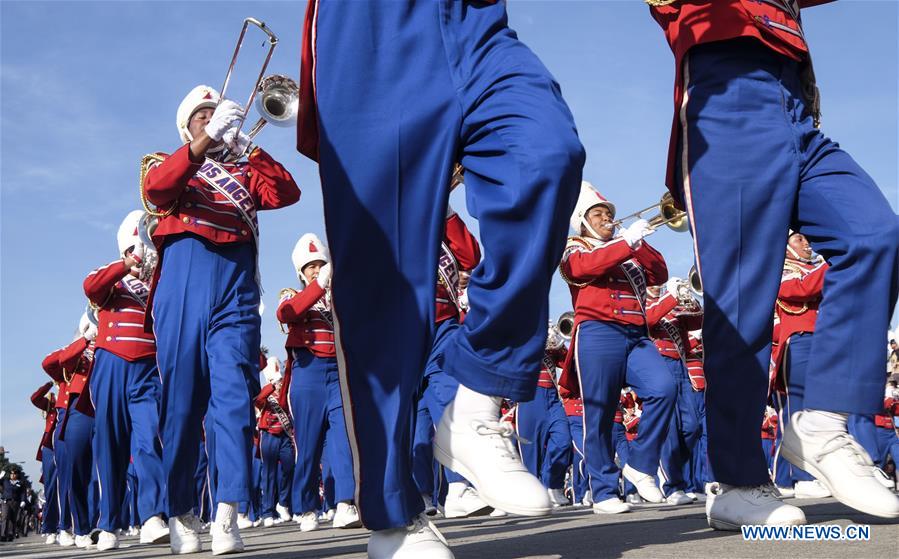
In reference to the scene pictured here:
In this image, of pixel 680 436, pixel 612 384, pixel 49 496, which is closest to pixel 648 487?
pixel 612 384

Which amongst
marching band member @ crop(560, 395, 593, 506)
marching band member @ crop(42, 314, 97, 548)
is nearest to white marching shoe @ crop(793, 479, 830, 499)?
marching band member @ crop(560, 395, 593, 506)

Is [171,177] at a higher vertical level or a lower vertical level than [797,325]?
higher

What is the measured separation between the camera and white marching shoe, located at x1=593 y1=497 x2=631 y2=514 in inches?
254

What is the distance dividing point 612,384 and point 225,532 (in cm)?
310

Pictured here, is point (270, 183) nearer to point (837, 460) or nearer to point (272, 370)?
point (837, 460)

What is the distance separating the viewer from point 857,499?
117 inches

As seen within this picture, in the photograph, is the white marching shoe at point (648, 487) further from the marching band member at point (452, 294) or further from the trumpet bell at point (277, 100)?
the trumpet bell at point (277, 100)

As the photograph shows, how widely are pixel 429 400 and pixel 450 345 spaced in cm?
416

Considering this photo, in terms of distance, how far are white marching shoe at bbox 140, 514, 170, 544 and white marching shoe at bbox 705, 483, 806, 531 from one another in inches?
157

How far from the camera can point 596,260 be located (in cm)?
754

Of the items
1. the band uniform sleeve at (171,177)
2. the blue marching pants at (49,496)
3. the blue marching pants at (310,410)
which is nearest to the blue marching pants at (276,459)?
the blue marching pants at (49,496)

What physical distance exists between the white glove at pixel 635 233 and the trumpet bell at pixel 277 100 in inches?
94.4

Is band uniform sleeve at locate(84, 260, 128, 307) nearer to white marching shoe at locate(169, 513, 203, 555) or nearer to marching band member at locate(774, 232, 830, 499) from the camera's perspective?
white marching shoe at locate(169, 513, 203, 555)

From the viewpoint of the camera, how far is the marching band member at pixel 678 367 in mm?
9000
